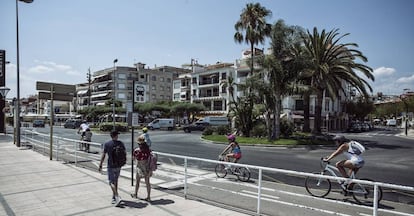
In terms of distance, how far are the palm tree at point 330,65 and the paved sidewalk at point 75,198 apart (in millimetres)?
21543

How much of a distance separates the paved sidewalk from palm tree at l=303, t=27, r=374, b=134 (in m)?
21.5

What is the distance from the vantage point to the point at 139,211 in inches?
248

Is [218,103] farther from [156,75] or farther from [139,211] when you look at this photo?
[139,211]

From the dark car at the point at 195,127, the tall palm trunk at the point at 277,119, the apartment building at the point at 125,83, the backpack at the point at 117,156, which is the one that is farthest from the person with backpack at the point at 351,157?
the apartment building at the point at 125,83

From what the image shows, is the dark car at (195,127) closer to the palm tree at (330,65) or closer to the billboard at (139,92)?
the palm tree at (330,65)

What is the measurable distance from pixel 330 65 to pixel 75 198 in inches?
1001

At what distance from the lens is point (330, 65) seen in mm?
27672

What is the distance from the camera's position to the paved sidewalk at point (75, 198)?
628cm

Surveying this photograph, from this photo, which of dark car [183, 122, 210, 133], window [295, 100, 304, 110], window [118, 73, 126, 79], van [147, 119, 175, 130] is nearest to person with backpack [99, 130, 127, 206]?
dark car [183, 122, 210, 133]

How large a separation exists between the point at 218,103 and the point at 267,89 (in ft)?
127

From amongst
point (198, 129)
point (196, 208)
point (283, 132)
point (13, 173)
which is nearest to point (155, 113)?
point (198, 129)

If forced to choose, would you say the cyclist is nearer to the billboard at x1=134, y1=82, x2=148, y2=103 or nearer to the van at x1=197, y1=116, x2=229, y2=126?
the billboard at x1=134, y1=82, x2=148, y2=103

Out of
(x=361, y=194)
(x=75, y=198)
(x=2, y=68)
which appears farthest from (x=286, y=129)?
(x=2, y=68)

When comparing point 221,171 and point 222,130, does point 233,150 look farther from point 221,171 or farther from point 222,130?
point 222,130
